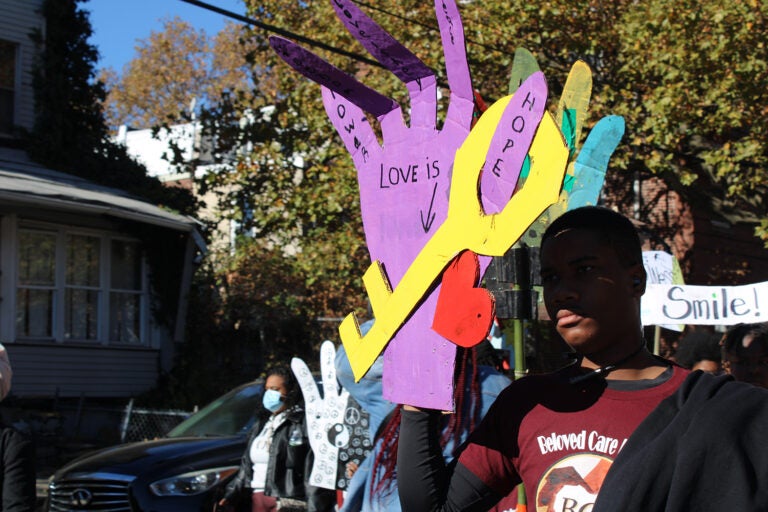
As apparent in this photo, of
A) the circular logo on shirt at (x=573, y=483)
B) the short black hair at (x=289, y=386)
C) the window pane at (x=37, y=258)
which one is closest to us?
the circular logo on shirt at (x=573, y=483)

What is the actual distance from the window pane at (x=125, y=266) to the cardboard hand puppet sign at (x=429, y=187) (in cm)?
1621

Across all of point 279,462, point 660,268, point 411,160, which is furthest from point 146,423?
point 411,160

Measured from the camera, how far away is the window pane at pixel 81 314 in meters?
17.6

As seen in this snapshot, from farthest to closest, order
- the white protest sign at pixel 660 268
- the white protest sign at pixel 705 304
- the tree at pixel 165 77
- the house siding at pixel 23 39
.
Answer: the tree at pixel 165 77
the house siding at pixel 23 39
the white protest sign at pixel 660 268
the white protest sign at pixel 705 304

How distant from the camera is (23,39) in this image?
19.0m

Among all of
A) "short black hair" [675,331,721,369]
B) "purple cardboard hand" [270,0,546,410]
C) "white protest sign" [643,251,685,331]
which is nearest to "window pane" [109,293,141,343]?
"white protest sign" [643,251,685,331]

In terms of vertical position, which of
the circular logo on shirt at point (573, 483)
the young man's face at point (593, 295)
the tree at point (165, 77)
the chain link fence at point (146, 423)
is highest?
the tree at point (165, 77)

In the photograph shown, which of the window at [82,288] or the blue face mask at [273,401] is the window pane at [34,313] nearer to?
the window at [82,288]

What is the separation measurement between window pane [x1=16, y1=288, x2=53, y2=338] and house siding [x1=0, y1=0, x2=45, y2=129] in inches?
146

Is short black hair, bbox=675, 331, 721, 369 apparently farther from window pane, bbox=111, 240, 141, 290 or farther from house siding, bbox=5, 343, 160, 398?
window pane, bbox=111, 240, 141, 290

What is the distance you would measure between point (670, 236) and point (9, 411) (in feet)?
43.7

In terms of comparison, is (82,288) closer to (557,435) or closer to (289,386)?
(289,386)

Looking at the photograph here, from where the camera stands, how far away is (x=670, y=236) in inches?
813

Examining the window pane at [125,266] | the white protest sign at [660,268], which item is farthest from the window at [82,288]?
the white protest sign at [660,268]
